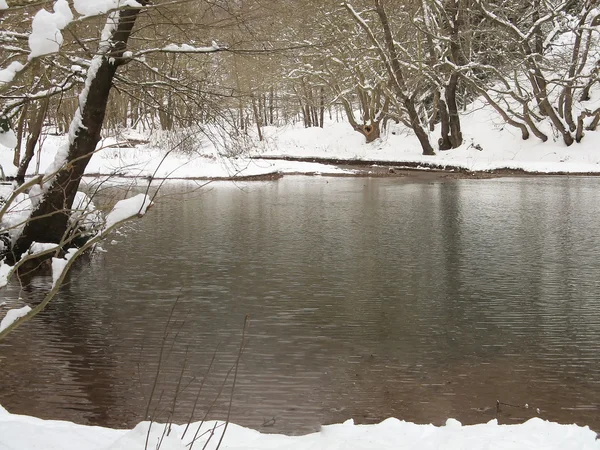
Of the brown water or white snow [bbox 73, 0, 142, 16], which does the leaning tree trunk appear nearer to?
the brown water

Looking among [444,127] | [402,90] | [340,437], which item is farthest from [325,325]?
[444,127]

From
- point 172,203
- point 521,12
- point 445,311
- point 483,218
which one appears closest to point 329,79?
point 521,12

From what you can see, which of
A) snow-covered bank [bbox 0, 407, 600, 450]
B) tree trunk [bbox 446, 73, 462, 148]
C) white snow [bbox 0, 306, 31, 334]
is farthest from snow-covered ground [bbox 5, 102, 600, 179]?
white snow [bbox 0, 306, 31, 334]

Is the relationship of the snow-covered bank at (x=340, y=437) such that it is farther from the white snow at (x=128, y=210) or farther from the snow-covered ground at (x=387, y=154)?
the snow-covered ground at (x=387, y=154)

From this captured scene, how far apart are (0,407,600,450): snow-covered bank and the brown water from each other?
1.36ft

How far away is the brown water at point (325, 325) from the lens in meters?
5.38

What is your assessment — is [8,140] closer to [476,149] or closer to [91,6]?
[91,6]

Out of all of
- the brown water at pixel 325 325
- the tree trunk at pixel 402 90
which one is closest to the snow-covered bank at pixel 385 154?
the tree trunk at pixel 402 90

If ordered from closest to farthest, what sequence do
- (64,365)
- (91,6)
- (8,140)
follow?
(91,6) → (8,140) → (64,365)

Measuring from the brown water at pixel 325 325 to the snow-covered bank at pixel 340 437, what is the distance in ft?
1.36

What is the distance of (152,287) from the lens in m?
9.24

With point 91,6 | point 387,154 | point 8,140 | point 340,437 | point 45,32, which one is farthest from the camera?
point 387,154

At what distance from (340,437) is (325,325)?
3036mm

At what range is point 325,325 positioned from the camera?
7.45 metres
